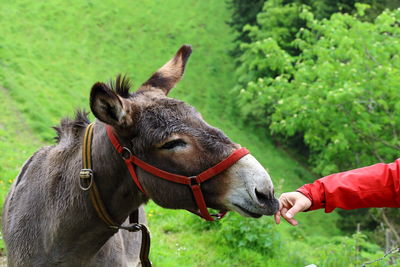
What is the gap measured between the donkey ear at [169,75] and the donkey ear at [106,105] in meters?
0.52

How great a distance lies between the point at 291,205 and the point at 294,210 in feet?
0.48

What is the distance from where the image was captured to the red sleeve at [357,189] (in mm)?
2664

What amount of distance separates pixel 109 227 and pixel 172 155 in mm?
760

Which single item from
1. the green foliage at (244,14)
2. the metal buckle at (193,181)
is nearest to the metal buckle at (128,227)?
the metal buckle at (193,181)

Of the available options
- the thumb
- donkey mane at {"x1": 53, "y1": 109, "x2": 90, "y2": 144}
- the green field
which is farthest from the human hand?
the green field

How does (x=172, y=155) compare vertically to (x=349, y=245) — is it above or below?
above

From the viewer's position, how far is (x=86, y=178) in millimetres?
2617

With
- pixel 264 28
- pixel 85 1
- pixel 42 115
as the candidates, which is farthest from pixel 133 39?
pixel 42 115

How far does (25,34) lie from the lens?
1977cm

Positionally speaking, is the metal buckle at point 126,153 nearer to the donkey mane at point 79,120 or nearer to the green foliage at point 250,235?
the donkey mane at point 79,120

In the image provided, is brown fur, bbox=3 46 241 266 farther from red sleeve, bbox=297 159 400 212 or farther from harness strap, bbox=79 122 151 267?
red sleeve, bbox=297 159 400 212

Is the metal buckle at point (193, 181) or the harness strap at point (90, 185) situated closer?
the metal buckle at point (193, 181)

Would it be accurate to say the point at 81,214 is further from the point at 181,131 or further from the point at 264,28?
the point at 264,28

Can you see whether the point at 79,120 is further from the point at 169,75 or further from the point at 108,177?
the point at 169,75
